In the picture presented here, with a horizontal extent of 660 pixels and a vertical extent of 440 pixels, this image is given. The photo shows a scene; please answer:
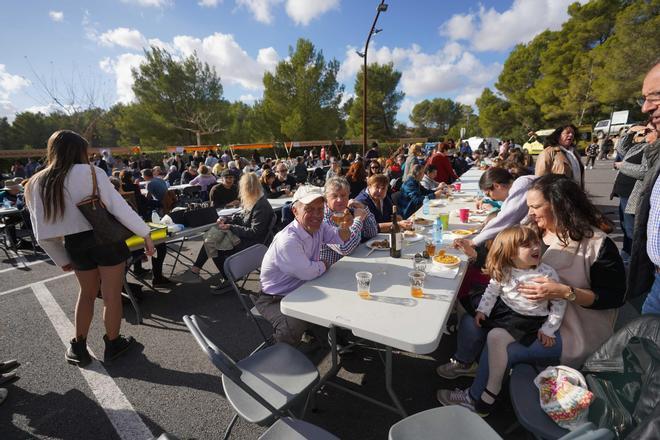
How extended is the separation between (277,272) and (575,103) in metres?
34.3

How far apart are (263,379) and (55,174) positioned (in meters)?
2.18

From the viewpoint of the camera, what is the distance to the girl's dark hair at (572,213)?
1.79 m

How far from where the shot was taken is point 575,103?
84.4ft

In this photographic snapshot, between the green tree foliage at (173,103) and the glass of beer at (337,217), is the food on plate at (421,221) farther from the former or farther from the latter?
the green tree foliage at (173,103)

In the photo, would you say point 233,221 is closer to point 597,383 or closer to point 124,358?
point 124,358

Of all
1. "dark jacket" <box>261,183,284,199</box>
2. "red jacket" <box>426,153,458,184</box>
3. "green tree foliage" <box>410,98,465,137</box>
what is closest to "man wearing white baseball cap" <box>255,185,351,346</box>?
"dark jacket" <box>261,183,284,199</box>

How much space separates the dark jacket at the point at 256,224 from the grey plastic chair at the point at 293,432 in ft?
8.57

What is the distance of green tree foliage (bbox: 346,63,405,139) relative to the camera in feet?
130

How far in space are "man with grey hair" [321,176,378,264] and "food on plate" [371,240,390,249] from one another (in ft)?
0.49

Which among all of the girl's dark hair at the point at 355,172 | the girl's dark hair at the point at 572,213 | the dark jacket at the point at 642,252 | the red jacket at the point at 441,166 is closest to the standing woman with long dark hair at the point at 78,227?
the girl's dark hair at the point at 572,213

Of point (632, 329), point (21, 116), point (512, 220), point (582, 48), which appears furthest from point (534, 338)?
point (21, 116)

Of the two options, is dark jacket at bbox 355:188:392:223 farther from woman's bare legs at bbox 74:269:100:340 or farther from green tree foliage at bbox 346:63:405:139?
green tree foliage at bbox 346:63:405:139

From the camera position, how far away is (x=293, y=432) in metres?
1.38

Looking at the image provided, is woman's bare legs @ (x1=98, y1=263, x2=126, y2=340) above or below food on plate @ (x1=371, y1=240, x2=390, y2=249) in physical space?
below
